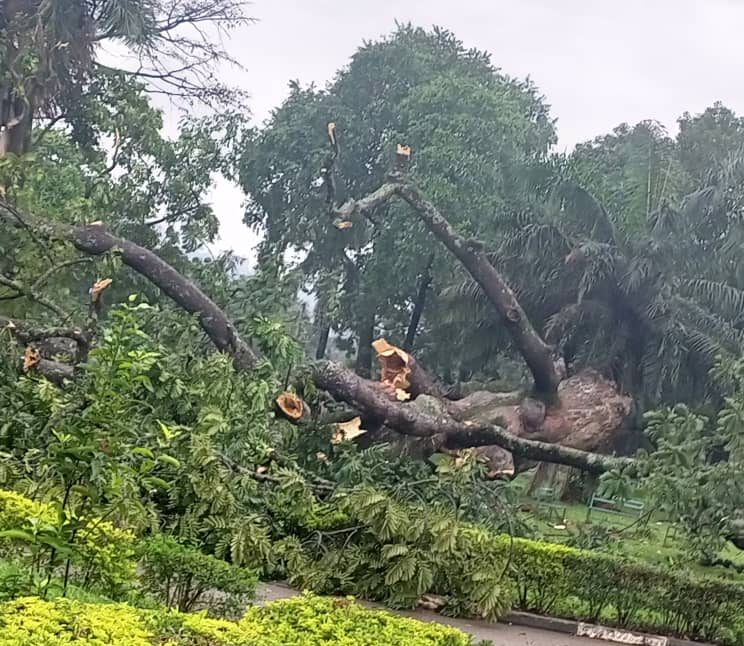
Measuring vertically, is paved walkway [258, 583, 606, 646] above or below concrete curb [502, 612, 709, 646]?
below

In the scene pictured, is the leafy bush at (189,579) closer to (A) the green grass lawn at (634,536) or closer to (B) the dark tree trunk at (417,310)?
(A) the green grass lawn at (634,536)

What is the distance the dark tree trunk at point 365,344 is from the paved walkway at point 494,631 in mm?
15398

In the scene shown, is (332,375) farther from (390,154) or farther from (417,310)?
(417,310)

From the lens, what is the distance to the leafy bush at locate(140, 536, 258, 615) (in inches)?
188

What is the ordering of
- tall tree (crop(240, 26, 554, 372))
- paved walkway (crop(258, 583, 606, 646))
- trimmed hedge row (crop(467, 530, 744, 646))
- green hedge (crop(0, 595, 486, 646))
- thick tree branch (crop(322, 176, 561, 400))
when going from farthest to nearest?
1. tall tree (crop(240, 26, 554, 372))
2. thick tree branch (crop(322, 176, 561, 400))
3. trimmed hedge row (crop(467, 530, 744, 646))
4. paved walkway (crop(258, 583, 606, 646))
5. green hedge (crop(0, 595, 486, 646))

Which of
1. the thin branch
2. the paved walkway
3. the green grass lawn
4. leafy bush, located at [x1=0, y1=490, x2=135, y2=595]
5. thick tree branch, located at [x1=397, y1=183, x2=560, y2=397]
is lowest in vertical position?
the paved walkway

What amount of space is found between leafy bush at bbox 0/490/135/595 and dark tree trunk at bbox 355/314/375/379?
18460 millimetres

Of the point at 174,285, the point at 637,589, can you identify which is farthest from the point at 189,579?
the point at 174,285

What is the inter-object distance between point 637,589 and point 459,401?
19.4 feet

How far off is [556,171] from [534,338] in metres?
3.29

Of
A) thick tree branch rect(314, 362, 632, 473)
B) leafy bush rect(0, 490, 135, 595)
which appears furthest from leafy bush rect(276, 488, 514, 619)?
thick tree branch rect(314, 362, 632, 473)

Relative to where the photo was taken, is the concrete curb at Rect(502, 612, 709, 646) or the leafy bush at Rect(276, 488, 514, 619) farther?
the concrete curb at Rect(502, 612, 709, 646)

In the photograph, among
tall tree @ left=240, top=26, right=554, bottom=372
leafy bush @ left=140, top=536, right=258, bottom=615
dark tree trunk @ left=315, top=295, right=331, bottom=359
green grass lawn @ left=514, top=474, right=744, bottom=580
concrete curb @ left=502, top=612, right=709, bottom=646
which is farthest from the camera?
dark tree trunk @ left=315, top=295, right=331, bottom=359

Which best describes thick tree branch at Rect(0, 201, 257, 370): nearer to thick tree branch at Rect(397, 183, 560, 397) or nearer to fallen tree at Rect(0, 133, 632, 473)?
fallen tree at Rect(0, 133, 632, 473)
